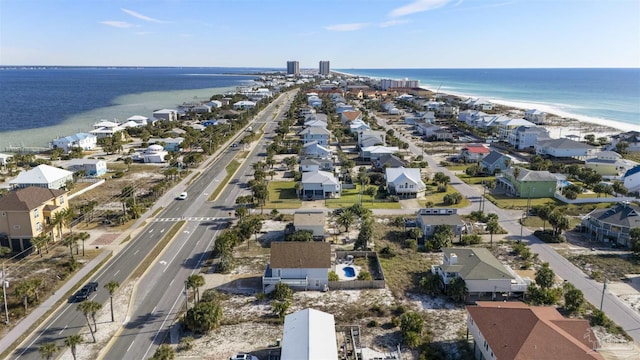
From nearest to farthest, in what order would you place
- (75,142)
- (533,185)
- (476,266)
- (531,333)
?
(531,333), (476,266), (533,185), (75,142)

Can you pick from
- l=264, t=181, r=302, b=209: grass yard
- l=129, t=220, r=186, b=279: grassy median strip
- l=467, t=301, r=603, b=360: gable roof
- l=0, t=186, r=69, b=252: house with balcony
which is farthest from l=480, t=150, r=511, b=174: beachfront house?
l=0, t=186, r=69, b=252: house with balcony

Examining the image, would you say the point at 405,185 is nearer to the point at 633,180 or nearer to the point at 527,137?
the point at 633,180

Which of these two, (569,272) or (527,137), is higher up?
(527,137)

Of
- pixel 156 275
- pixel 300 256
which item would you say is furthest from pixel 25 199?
pixel 300 256

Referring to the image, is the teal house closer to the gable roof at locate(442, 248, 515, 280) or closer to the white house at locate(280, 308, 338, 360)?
the gable roof at locate(442, 248, 515, 280)

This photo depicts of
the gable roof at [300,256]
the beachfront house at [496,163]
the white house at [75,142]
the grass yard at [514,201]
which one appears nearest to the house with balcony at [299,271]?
the gable roof at [300,256]

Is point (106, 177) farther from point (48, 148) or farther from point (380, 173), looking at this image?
point (380, 173)

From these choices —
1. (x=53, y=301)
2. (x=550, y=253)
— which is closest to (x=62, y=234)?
(x=53, y=301)

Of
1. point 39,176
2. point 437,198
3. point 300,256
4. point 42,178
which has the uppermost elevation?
point 39,176

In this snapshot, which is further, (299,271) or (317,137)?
(317,137)
